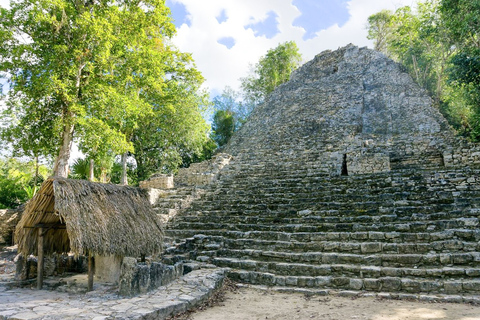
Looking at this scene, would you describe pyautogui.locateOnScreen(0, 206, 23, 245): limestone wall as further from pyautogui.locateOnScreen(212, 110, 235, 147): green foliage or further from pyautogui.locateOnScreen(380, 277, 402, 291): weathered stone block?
pyautogui.locateOnScreen(212, 110, 235, 147): green foliage

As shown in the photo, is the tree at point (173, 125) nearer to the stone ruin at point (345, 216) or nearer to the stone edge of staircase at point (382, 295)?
the stone ruin at point (345, 216)

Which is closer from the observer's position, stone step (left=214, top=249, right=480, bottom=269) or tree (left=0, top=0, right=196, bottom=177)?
stone step (left=214, top=249, right=480, bottom=269)

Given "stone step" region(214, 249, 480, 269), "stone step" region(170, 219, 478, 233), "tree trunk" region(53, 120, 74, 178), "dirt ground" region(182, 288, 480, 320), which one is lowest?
"dirt ground" region(182, 288, 480, 320)

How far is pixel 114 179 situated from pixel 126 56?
10.1 meters

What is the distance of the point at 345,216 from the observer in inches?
262

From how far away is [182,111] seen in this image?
652 inches

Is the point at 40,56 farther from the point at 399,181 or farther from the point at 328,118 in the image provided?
the point at 328,118

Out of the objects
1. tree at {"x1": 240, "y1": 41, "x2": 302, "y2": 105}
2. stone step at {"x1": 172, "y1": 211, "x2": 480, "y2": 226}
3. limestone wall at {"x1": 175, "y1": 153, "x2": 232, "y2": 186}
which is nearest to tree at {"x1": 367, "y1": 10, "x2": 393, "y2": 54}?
tree at {"x1": 240, "y1": 41, "x2": 302, "y2": 105}

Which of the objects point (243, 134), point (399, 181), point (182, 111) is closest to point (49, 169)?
point (182, 111)

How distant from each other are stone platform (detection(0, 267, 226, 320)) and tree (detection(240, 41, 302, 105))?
25.0 meters

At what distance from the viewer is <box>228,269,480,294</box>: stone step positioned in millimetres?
4387

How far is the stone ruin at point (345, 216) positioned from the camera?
4.95 m

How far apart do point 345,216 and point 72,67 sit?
9097 mm

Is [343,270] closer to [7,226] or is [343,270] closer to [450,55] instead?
[7,226]
